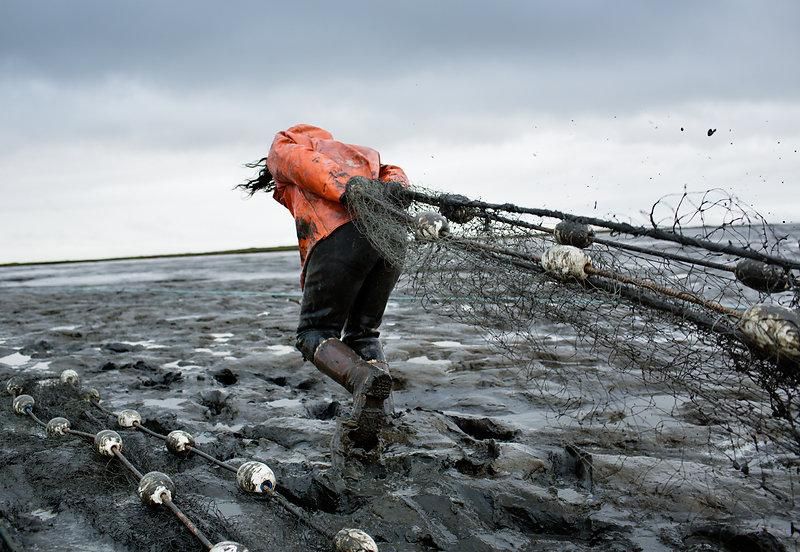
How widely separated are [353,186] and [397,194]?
26 cm

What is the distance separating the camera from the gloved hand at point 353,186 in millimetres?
3889

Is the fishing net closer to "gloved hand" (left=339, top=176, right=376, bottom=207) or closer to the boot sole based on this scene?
"gloved hand" (left=339, top=176, right=376, bottom=207)

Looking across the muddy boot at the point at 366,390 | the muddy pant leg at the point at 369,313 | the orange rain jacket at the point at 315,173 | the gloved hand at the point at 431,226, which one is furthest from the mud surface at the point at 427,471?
the orange rain jacket at the point at 315,173

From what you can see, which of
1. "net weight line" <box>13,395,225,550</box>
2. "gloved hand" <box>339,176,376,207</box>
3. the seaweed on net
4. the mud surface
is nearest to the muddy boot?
the mud surface

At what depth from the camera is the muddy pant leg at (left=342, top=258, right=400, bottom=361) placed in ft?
14.7

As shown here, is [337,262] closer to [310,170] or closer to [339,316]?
[339,316]

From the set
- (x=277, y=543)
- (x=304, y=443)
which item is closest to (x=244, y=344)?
(x=304, y=443)

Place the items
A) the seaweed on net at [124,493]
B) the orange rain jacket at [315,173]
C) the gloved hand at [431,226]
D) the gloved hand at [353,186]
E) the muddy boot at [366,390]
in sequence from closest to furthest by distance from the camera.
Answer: the seaweed on net at [124,493] → the gloved hand at [431,226] → the muddy boot at [366,390] → the gloved hand at [353,186] → the orange rain jacket at [315,173]

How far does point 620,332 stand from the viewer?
2.95 metres

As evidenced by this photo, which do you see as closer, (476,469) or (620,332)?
(620,332)

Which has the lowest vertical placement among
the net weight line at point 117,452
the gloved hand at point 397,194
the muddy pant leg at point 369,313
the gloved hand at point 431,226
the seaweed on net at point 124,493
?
the seaweed on net at point 124,493

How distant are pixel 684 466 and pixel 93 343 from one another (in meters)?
7.53

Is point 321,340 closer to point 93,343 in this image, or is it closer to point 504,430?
point 504,430

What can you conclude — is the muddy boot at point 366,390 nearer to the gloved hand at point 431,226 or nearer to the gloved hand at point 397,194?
the gloved hand at point 431,226
